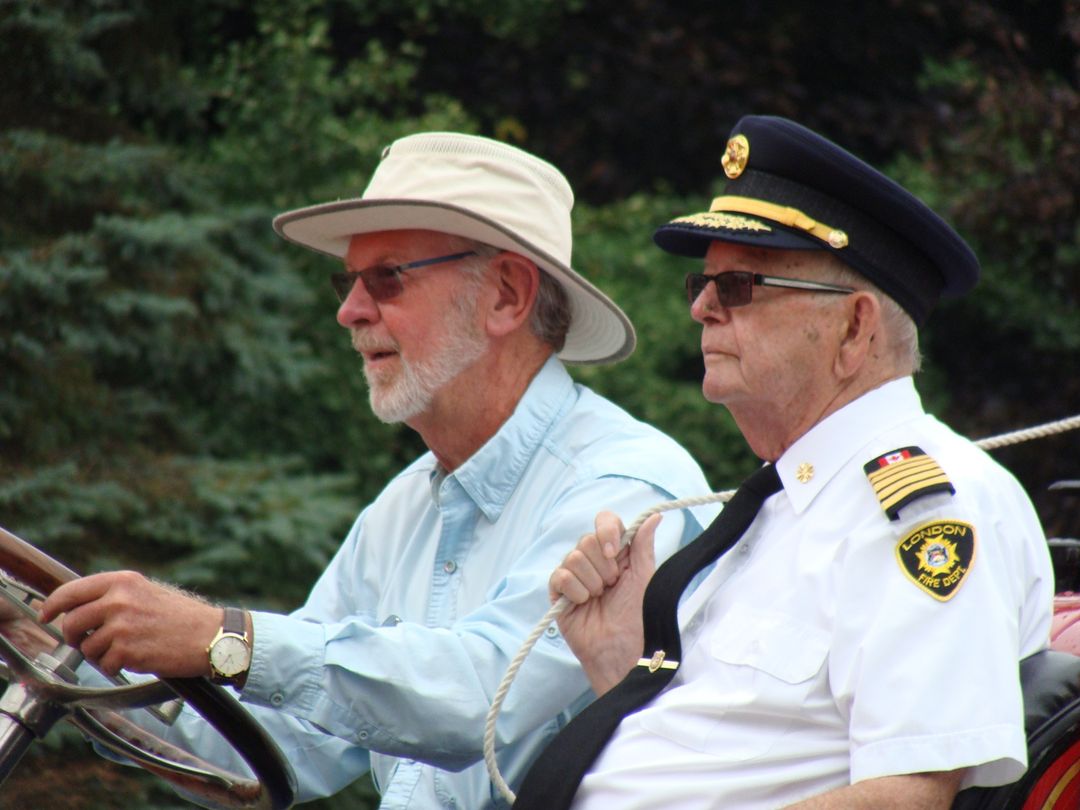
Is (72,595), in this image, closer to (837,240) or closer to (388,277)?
(388,277)

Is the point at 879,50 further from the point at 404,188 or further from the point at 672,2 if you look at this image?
the point at 404,188

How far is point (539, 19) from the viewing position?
8.43m

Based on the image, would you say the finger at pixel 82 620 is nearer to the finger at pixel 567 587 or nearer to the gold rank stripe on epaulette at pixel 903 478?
the finger at pixel 567 587

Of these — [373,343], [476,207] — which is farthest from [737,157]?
[373,343]

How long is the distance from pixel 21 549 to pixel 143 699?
33cm

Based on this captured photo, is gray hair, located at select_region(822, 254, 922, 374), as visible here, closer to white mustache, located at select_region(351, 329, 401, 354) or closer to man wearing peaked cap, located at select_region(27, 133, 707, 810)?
man wearing peaked cap, located at select_region(27, 133, 707, 810)

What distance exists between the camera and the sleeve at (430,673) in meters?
2.45

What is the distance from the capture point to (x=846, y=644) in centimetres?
216

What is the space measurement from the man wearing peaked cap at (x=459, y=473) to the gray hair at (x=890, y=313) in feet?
2.00

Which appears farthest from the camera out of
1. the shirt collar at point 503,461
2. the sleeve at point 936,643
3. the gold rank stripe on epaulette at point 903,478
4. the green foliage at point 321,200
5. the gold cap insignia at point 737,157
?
the green foliage at point 321,200

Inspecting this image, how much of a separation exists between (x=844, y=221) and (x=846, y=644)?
0.74 metres

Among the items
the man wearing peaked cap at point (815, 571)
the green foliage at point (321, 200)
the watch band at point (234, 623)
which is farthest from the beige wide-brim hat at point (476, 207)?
the green foliage at point (321, 200)

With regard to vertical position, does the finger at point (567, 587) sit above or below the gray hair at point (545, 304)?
below

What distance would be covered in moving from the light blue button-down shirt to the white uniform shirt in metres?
0.31
